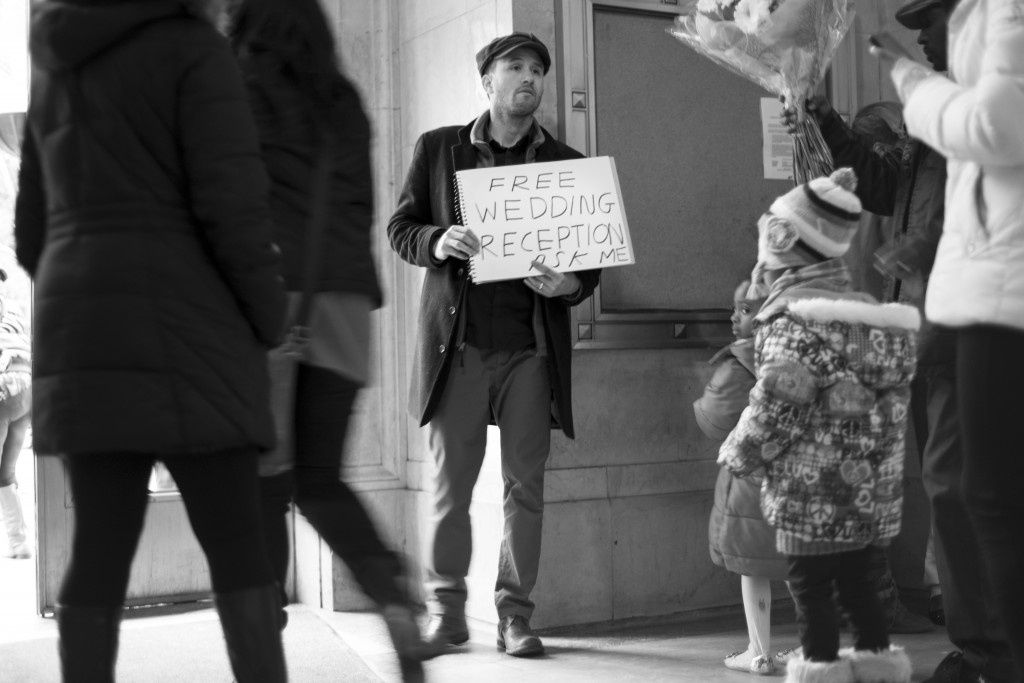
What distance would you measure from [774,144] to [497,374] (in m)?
1.91

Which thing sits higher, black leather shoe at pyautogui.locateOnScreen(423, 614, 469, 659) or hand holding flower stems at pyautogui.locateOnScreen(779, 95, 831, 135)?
hand holding flower stems at pyautogui.locateOnScreen(779, 95, 831, 135)

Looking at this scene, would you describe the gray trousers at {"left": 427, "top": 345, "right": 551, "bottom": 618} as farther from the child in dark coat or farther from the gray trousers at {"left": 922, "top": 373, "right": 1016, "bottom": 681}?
the gray trousers at {"left": 922, "top": 373, "right": 1016, "bottom": 681}

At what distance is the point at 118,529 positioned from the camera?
8.31 ft

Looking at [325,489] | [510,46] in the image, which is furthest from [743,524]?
[510,46]

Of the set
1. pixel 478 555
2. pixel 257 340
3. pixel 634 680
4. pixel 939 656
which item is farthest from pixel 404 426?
pixel 257 340

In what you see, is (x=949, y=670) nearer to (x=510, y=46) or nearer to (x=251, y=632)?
(x=251, y=632)

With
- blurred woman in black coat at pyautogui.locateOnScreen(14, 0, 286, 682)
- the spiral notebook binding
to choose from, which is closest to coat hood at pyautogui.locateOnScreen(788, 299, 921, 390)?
blurred woman in black coat at pyautogui.locateOnScreen(14, 0, 286, 682)

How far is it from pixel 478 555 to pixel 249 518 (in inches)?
111

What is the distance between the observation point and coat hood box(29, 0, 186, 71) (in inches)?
98.7

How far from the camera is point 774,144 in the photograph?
5809 mm

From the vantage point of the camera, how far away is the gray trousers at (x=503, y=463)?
4766 millimetres

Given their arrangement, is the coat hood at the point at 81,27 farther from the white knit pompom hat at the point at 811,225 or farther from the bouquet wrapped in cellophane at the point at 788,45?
the bouquet wrapped in cellophane at the point at 788,45

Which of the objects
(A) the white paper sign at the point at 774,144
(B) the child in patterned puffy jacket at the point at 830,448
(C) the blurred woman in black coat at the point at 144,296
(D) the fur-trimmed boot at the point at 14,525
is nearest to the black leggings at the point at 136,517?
(C) the blurred woman in black coat at the point at 144,296

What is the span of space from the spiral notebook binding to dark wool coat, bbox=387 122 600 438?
0.07 feet
